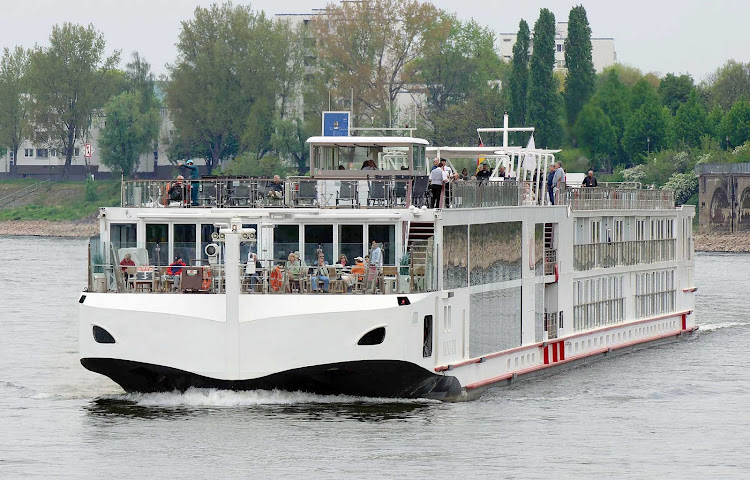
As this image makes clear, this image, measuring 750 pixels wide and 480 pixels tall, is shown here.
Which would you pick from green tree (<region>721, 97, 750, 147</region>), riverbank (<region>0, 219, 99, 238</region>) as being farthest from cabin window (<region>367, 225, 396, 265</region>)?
green tree (<region>721, 97, 750, 147</region>)

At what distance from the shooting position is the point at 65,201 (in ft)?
444

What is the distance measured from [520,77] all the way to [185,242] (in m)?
76.2

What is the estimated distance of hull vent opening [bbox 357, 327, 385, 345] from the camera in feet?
103

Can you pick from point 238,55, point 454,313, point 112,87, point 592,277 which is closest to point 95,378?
point 454,313

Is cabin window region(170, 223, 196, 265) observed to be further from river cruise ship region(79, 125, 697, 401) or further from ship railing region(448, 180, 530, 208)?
ship railing region(448, 180, 530, 208)

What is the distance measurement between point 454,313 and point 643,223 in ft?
49.4

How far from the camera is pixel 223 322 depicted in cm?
3103

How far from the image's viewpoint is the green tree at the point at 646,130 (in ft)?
400

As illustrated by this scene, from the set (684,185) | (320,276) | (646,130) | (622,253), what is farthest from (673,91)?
(320,276)

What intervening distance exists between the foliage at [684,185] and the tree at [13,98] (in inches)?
2039

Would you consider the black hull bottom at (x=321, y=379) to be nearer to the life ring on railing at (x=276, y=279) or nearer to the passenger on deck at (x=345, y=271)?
the passenger on deck at (x=345, y=271)

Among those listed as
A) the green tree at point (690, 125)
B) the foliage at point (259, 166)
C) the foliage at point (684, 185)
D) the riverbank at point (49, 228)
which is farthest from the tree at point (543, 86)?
the riverbank at point (49, 228)

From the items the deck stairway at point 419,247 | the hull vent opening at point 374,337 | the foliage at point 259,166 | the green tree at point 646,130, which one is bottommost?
the hull vent opening at point 374,337

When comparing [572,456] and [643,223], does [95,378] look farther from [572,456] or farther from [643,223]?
[643,223]
